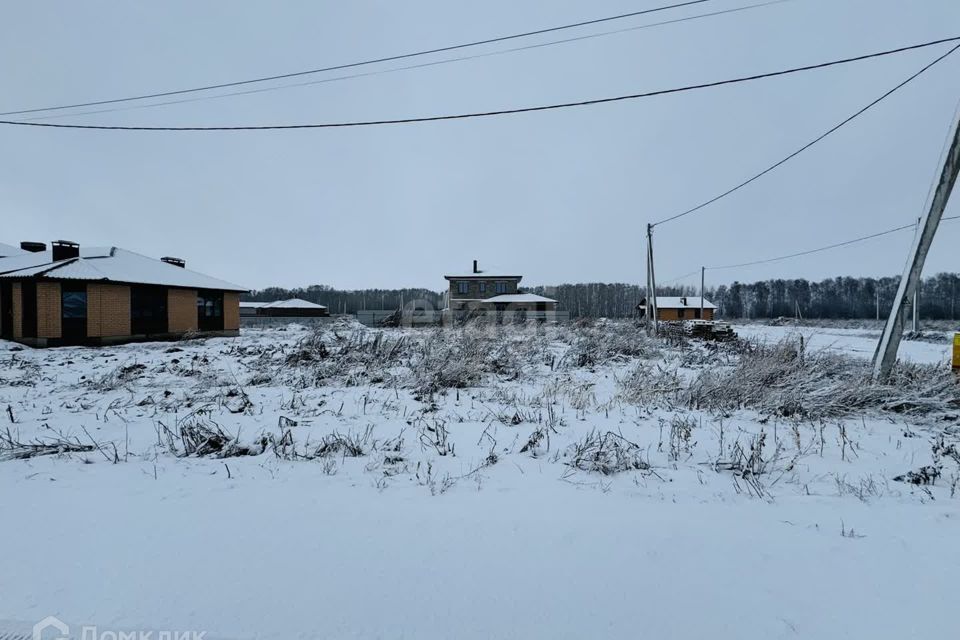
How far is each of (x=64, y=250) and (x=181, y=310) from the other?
527 cm

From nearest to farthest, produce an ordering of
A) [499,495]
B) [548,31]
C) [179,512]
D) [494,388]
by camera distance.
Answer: [179,512] → [499,495] → [494,388] → [548,31]

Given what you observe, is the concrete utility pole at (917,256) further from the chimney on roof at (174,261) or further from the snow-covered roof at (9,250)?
the snow-covered roof at (9,250)

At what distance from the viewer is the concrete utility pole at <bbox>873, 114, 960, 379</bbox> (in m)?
5.91

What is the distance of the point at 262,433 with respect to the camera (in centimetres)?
432

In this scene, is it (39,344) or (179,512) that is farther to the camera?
(39,344)

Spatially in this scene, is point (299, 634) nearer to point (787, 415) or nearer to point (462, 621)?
point (462, 621)

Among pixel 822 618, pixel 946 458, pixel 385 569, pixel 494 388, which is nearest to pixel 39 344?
pixel 494 388

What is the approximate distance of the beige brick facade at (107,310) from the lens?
52.5 ft

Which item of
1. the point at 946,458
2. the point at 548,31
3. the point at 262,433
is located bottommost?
the point at 946,458

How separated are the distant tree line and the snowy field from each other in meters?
49.6

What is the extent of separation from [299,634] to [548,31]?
380 inches

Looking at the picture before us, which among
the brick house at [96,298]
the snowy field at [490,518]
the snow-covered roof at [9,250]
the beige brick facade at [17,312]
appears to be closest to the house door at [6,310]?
the brick house at [96,298]

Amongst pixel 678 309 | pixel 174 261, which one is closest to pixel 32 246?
pixel 174 261

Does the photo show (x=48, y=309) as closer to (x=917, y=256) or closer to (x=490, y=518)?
(x=490, y=518)
